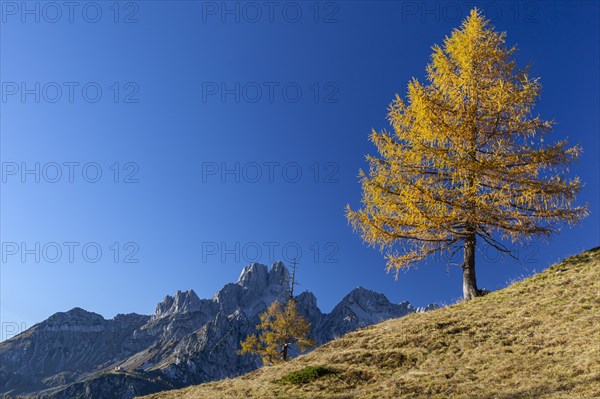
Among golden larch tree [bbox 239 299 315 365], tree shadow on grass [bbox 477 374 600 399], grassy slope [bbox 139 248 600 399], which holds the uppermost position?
golden larch tree [bbox 239 299 315 365]

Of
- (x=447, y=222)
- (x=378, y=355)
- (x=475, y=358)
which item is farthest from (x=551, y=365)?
(x=447, y=222)

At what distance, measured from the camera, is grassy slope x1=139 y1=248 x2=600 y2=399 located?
9.95 m

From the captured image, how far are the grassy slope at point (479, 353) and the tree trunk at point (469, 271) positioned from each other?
4.84ft

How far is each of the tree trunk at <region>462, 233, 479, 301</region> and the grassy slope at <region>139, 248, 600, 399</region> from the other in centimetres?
147

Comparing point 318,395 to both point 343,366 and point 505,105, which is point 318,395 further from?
point 505,105

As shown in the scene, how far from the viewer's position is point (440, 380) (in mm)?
10844

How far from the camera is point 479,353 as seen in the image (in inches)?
482

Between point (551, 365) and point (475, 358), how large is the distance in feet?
6.65

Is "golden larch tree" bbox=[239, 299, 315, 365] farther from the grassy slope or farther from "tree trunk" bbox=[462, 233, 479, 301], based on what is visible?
the grassy slope

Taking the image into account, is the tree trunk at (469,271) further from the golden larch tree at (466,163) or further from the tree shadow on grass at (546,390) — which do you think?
the tree shadow on grass at (546,390)

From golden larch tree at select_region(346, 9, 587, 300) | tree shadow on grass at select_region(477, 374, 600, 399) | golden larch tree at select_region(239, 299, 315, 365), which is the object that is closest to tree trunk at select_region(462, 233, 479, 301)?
golden larch tree at select_region(346, 9, 587, 300)

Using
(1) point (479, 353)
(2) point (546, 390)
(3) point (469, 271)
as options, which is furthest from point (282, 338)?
(2) point (546, 390)

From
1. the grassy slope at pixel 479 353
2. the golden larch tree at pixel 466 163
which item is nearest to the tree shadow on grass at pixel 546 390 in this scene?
the grassy slope at pixel 479 353

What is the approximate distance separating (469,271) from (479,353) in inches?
309
